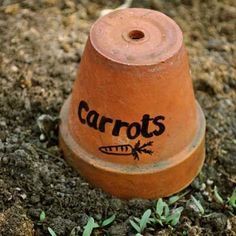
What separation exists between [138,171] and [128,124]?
6.8 inches

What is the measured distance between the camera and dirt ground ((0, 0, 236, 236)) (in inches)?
93.2

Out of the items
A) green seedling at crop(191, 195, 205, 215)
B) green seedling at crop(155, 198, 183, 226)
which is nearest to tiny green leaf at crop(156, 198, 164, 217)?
green seedling at crop(155, 198, 183, 226)

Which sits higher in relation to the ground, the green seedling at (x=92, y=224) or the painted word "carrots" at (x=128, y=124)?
the painted word "carrots" at (x=128, y=124)

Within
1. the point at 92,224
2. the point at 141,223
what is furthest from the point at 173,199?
the point at 92,224

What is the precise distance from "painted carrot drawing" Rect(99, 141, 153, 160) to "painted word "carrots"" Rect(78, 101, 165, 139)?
0.03 m

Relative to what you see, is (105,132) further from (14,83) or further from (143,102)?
(14,83)

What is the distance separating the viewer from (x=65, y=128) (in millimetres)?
2516

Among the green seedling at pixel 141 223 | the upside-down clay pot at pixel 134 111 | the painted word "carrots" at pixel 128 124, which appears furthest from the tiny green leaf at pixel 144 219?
the painted word "carrots" at pixel 128 124

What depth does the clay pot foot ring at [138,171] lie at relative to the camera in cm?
238

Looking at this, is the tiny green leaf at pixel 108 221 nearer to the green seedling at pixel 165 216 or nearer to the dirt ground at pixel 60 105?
the dirt ground at pixel 60 105

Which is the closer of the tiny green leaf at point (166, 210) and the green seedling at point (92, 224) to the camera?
the green seedling at point (92, 224)

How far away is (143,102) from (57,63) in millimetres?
753

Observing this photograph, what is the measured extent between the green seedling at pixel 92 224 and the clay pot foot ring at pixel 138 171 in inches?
4.6

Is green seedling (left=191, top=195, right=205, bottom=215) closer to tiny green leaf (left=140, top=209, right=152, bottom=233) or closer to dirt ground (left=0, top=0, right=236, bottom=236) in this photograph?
dirt ground (left=0, top=0, right=236, bottom=236)
